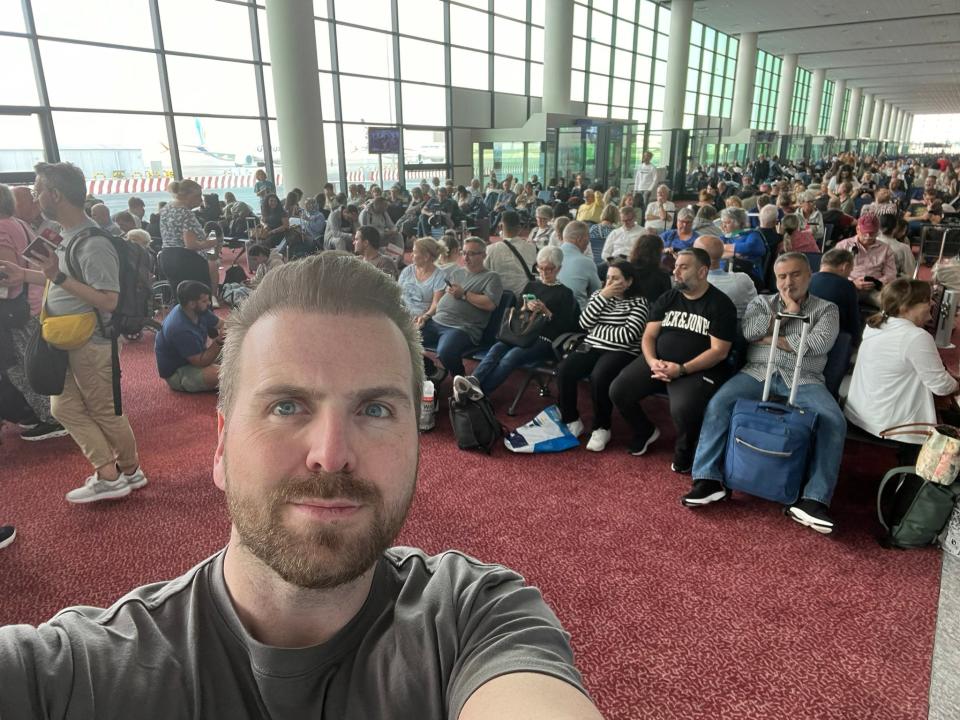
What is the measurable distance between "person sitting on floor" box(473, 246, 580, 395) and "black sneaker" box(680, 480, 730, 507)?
1.55m

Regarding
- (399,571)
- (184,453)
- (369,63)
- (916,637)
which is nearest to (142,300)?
(184,453)

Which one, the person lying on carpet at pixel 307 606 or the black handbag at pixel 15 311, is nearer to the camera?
the person lying on carpet at pixel 307 606

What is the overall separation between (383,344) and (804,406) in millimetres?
2801

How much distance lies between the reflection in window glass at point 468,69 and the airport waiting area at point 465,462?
914 centimetres

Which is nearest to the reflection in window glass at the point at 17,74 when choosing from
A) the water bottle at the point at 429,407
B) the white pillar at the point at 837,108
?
the water bottle at the point at 429,407

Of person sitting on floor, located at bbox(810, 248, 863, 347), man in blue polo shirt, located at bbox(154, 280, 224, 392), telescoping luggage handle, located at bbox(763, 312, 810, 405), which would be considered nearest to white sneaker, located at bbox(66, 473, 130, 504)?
man in blue polo shirt, located at bbox(154, 280, 224, 392)

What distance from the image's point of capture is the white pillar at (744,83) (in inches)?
1067

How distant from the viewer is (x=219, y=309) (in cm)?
720

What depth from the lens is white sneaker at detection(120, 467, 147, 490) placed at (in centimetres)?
326

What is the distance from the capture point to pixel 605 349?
3.97 m

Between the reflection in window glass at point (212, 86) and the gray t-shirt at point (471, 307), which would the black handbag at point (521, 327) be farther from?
the reflection in window glass at point (212, 86)

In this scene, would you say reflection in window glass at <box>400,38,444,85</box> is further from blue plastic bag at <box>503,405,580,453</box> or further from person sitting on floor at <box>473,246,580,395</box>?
blue plastic bag at <box>503,405,580,453</box>

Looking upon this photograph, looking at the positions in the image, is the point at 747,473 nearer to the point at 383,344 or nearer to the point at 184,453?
the point at 383,344

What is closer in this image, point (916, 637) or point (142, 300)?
point (916, 637)
